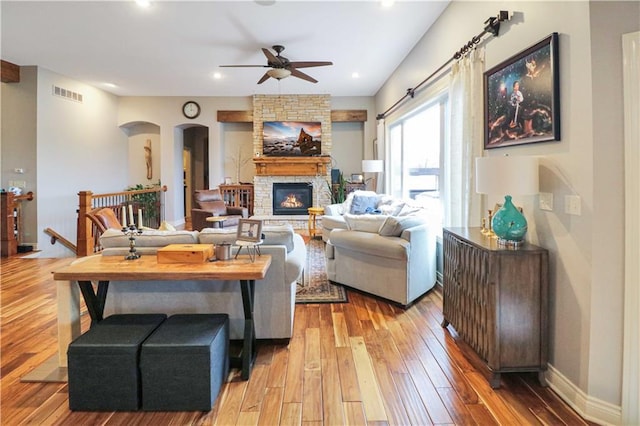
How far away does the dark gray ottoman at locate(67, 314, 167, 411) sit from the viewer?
Result: 6.54 feet

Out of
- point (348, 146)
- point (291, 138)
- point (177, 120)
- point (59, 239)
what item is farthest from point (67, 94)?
point (348, 146)

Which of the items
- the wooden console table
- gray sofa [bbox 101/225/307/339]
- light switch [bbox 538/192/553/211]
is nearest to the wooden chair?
gray sofa [bbox 101/225/307/339]

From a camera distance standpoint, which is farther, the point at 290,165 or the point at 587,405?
the point at 290,165

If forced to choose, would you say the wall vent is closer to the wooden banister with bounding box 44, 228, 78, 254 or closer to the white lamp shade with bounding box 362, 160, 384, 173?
the wooden banister with bounding box 44, 228, 78, 254

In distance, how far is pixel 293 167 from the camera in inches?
335

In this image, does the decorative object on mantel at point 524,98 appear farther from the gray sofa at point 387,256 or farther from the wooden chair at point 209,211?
the wooden chair at point 209,211

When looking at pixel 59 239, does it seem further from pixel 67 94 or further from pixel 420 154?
pixel 420 154

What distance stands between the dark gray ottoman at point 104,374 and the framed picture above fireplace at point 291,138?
269 inches

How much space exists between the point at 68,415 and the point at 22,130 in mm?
6288

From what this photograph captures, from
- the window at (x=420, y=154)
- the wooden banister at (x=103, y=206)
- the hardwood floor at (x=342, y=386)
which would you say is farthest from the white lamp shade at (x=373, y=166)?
the wooden banister at (x=103, y=206)

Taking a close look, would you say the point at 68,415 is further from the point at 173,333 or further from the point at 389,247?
the point at 389,247

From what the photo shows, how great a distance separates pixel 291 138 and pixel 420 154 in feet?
12.0

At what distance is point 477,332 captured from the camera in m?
2.42

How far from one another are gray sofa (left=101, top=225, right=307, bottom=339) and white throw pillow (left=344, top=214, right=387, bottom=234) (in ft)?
4.27
